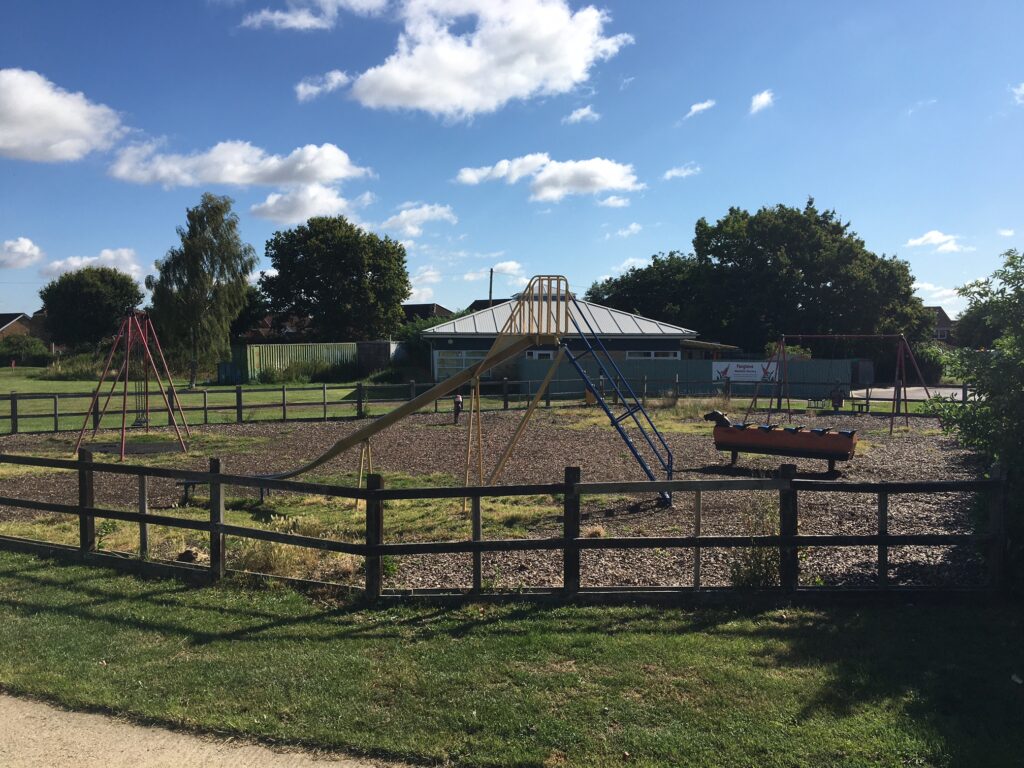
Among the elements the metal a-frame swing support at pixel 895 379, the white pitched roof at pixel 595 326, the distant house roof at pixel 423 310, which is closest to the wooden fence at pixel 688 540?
the metal a-frame swing support at pixel 895 379

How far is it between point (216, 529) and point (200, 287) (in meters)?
46.4

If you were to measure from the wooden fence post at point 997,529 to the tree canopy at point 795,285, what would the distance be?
47.4 meters

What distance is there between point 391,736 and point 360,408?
22287 millimetres

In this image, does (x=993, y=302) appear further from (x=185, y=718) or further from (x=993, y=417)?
(x=185, y=718)

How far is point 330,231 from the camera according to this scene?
65.6 metres

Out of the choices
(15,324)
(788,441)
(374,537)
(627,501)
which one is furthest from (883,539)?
(15,324)

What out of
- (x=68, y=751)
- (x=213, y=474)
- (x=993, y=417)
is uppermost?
(x=993, y=417)

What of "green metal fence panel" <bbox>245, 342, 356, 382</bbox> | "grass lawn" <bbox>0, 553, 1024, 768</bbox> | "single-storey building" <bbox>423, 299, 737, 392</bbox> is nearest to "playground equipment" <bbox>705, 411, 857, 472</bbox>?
"grass lawn" <bbox>0, 553, 1024, 768</bbox>

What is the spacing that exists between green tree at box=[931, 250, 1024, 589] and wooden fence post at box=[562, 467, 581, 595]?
3615 millimetres

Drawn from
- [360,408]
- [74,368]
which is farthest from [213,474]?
[74,368]

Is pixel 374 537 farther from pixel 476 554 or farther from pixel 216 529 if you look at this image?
pixel 216 529

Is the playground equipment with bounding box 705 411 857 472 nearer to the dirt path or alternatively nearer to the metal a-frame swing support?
the metal a-frame swing support

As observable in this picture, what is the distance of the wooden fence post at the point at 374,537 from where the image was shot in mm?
6398

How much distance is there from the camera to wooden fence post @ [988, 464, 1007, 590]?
20.9 feet
